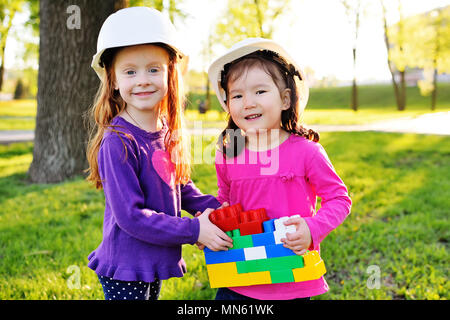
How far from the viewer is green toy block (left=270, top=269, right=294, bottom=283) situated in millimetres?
1604

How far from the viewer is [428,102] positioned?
31.4m

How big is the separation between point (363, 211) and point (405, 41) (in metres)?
17.3

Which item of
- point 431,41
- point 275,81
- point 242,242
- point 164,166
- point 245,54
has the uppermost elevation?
point 431,41

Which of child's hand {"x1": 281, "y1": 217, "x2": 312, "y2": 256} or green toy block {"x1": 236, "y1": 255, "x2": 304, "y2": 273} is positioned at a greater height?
child's hand {"x1": 281, "y1": 217, "x2": 312, "y2": 256}

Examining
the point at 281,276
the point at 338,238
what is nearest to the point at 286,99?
the point at 281,276

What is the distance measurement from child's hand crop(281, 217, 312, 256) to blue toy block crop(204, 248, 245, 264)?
0.19 meters

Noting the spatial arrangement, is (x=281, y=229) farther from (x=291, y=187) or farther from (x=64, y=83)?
(x=64, y=83)

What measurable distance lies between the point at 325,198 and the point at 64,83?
15.3ft

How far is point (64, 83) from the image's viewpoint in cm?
540

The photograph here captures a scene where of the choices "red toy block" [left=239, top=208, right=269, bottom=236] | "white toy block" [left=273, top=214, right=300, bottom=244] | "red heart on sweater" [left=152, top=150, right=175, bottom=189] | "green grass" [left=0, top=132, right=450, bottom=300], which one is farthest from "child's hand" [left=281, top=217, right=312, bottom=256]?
"green grass" [left=0, top=132, right=450, bottom=300]

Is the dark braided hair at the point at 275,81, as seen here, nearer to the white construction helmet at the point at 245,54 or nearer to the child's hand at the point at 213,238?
the white construction helmet at the point at 245,54

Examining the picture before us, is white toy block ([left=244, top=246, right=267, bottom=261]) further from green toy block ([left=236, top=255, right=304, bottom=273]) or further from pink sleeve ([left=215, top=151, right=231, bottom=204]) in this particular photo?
pink sleeve ([left=215, top=151, right=231, bottom=204])
